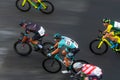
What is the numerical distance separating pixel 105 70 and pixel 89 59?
0.94 m

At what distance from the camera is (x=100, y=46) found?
17.1m

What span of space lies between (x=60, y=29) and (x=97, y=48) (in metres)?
2.43

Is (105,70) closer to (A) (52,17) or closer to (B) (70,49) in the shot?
(B) (70,49)

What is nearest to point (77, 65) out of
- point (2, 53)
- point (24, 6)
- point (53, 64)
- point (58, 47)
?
point (58, 47)

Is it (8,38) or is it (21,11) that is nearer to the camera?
(8,38)

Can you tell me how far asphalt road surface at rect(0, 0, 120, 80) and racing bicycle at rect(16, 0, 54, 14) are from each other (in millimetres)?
216

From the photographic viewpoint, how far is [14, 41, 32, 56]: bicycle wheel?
17.0 meters

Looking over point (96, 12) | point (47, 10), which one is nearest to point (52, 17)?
point (47, 10)

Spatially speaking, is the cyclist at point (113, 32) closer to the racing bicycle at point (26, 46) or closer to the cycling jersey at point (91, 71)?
the racing bicycle at point (26, 46)

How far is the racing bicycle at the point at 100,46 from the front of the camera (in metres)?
16.9

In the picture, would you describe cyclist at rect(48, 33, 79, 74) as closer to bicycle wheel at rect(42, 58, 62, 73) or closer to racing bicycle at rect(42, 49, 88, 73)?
racing bicycle at rect(42, 49, 88, 73)

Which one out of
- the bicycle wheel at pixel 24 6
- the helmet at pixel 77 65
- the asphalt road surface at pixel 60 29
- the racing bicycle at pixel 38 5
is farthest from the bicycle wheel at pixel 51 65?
the bicycle wheel at pixel 24 6

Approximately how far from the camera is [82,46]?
17.6m

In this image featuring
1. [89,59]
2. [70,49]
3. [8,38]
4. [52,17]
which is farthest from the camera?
[52,17]
